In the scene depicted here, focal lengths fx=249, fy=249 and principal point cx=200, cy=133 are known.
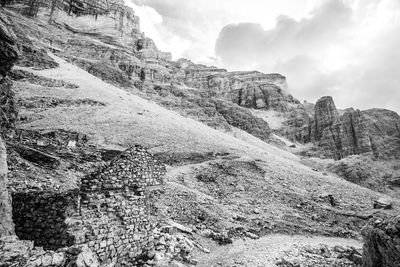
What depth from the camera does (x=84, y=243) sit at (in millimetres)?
6109

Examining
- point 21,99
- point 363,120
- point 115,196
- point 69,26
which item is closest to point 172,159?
point 115,196

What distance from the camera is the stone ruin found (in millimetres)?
6391

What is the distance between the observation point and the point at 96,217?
6742 millimetres

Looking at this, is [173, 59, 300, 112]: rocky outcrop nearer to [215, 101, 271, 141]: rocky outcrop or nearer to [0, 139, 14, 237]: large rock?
[215, 101, 271, 141]: rocky outcrop

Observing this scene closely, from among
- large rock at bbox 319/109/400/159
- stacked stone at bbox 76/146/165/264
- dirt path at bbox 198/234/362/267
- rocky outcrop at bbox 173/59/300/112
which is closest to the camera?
stacked stone at bbox 76/146/165/264

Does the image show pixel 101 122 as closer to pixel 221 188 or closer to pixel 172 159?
pixel 172 159

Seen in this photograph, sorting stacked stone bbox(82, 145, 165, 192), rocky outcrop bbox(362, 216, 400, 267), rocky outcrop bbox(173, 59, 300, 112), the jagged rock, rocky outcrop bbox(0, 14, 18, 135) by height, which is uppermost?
rocky outcrop bbox(173, 59, 300, 112)

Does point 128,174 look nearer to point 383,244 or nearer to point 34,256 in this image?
point 34,256

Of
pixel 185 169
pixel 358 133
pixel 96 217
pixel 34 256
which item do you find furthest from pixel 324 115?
pixel 34 256

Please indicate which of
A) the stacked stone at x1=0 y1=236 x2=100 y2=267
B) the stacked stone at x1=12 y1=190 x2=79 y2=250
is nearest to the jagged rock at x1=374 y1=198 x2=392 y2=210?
the stacked stone at x1=0 y1=236 x2=100 y2=267

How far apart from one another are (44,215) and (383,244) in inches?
367

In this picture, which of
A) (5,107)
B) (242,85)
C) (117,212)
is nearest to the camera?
(117,212)

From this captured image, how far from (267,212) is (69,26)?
4556 inches

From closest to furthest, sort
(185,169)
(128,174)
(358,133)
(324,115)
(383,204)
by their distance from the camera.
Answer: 1. (128,174)
2. (383,204)
3. (185,169)
4. (358,133)
5. (324,115)
